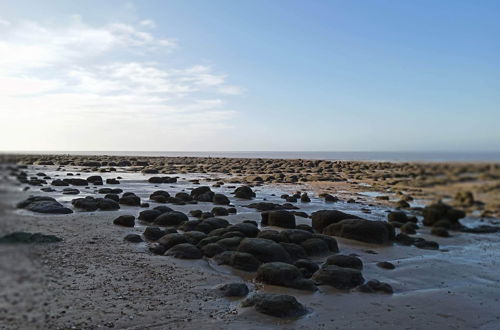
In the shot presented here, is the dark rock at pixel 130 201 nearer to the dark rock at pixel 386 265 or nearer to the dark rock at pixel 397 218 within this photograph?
the dark rock at pixel 397 218

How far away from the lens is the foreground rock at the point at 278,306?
28.2 feet

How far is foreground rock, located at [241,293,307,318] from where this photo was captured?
8594mm

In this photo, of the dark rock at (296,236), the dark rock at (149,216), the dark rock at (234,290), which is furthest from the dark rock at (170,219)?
the dark rock at (234,290)

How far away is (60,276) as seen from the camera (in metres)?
10.4

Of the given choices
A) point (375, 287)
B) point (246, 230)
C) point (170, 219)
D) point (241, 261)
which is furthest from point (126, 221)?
point (375, 287)

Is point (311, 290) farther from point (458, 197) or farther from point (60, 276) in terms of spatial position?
point (458, 197)

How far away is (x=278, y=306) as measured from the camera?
8.65m

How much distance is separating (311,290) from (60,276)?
246 inches

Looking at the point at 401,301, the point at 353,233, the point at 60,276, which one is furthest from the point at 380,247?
the point at 60,276

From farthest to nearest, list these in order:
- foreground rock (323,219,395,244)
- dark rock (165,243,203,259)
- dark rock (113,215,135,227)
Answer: dark rock (113,215,135,227) < foreground rock (323,219,395,244) < dark rock (165,243,203,259)

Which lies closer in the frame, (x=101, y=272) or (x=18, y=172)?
(x=18, y=172)

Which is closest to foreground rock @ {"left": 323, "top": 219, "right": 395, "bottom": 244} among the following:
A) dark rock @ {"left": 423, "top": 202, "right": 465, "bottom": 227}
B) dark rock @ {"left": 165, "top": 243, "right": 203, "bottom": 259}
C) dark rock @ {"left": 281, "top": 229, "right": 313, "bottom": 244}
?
dark rock @ {"left": 281, "top": 229, "right": 313, "bottom": 244}

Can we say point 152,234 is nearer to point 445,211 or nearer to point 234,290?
point 234,290

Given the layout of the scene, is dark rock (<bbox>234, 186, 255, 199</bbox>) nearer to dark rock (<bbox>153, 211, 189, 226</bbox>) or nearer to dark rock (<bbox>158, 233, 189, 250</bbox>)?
dark rock (<bbox>153, 211, 189, 226</bbox>)
